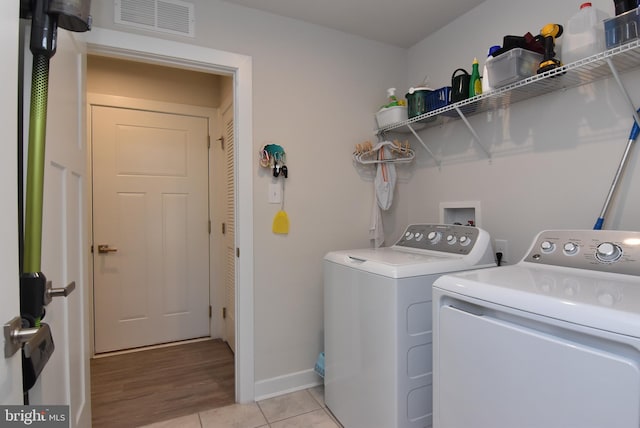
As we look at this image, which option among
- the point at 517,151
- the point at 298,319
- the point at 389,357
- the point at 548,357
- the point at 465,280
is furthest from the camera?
the point at 298,319

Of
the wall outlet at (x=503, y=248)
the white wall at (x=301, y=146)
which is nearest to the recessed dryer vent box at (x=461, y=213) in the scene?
the wall outlet at (x=503, y=248)

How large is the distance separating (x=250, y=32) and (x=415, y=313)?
1.81 m

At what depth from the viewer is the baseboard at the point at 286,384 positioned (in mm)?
2066

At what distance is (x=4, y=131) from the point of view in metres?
0.59

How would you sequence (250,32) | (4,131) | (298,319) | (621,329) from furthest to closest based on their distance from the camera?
(298,319), (250,32), (621,329), (4,131)

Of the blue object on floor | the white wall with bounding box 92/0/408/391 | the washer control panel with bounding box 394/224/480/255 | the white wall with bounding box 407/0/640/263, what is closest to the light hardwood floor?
the white wall with bounding box 92/0/408/391

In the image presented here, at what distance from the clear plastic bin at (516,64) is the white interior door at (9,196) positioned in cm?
168

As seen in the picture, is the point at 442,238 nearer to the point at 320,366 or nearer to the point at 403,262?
the point at 403,262

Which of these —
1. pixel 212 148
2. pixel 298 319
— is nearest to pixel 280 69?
pixel 212 148

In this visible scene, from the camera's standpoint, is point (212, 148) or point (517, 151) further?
point (212, 148)

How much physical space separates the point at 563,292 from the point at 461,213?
129cm

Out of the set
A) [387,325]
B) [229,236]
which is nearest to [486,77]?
[387,325]

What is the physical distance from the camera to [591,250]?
1216mm

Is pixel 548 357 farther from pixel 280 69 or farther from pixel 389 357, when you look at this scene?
pixel 280 69
